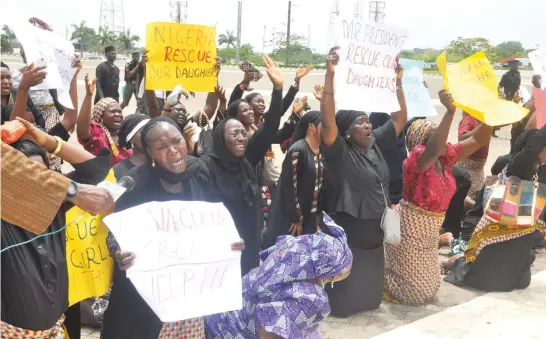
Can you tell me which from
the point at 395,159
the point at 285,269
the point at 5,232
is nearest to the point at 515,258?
the point at 395,159

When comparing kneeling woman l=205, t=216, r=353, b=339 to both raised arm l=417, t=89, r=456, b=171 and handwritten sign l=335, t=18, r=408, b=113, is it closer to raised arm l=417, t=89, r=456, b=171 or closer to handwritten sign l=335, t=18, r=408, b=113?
handwritten sign l=335, t=18, r=408, b=113

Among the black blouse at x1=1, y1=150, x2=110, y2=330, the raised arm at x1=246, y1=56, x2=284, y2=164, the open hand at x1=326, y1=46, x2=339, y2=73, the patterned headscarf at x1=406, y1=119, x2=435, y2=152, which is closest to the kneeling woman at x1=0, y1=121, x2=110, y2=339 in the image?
the black blouse at x1=1, y1=150, x2=110, y2=330

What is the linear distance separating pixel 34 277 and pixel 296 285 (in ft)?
3.94

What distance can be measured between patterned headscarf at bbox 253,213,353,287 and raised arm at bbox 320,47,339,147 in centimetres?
161

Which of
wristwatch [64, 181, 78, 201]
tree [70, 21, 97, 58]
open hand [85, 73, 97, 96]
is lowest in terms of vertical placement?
tree [70, 21, 97, 58]

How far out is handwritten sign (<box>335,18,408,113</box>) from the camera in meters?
4.75

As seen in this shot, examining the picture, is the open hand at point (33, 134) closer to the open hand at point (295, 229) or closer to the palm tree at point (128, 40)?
the open hand at point (295, 229)

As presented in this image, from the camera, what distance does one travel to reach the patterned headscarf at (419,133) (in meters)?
5.21

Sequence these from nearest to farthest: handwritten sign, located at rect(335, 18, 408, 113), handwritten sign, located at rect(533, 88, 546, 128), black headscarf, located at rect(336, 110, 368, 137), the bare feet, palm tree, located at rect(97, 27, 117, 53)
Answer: handwritten sign, located at rect(335, 18, 408, 113)
black headscarf, located at rect(336, 110, 368, 137)
handwritten sign, located at rect(533, 88, 546, 128)
the bare feet
palm tree, located at rect(97, 27, 117, 53)

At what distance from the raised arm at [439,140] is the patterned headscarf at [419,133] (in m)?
0.24

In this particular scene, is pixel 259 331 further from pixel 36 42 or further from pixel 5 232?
pixel 36 42

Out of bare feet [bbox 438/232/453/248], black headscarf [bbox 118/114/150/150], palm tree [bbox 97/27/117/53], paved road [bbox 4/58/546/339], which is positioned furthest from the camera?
palm tree [bbox 97/27/117/53]

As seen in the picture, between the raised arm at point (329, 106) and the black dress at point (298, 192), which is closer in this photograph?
the raised arm at point (329, 106)

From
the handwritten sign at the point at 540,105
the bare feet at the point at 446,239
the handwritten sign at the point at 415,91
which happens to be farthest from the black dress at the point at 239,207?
the bare feet at the point at 446,239
